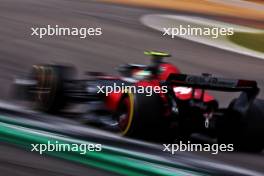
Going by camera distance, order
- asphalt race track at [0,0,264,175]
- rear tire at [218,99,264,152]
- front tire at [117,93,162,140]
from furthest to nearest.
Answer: asphalt race track at [0,0,264,175], rear tire at [218,99,264,152], front tire at [117,93,162,140]

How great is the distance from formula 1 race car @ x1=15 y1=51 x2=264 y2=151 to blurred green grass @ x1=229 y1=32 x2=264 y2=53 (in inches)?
323

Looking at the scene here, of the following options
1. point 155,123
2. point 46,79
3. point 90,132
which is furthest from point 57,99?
point 155,123

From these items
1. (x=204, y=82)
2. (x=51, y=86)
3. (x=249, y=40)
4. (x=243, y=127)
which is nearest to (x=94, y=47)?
(x=249, y=40)

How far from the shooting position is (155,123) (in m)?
7.51

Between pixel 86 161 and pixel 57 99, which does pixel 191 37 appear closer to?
pixel 57 99

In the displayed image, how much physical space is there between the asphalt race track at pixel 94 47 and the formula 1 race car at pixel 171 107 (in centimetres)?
188

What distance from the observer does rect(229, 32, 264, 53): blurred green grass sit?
16438mm

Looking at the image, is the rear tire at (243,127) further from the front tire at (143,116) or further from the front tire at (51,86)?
the front tire at (51,86)

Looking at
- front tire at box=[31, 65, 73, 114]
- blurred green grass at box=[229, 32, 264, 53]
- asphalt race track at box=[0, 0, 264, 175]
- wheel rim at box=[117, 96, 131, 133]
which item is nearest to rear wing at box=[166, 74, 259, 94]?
wheel rim at box=[117, 96, 131, 133]

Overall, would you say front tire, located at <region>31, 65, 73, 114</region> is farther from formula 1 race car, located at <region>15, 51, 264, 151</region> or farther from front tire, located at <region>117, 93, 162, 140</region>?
front tire, located at <region>117, 93, 162, 140</region>

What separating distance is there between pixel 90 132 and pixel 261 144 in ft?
5.23

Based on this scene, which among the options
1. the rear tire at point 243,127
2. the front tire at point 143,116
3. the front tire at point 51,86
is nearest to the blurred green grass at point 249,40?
the front tire at point 51,86

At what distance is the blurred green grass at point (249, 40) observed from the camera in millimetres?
16438

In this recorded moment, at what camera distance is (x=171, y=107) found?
7605 mm
